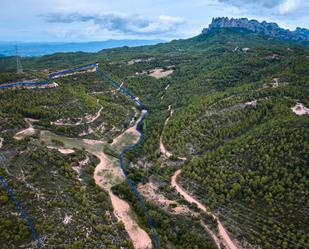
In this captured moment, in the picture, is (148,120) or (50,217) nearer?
(50,217)

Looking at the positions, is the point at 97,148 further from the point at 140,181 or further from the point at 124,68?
the point at 124,68

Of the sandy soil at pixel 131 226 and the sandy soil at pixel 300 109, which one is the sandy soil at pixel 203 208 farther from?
the sandy soil at pixel 300 109

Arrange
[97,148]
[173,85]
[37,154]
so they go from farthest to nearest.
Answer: [173,85], [97,148], [37,154]

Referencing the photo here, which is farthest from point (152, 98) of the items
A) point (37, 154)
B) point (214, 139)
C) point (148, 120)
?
point (37, 154)

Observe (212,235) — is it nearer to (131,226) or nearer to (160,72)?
(131,226)

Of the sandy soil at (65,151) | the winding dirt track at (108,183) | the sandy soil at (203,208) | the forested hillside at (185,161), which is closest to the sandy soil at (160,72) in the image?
the forested hillside at (185,161)

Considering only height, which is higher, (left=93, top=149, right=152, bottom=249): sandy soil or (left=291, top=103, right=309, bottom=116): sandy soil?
(left=291, top=103, right=309, bottom=116): sandy soil

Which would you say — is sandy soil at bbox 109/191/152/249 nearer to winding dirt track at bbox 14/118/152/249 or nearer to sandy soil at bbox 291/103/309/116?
winding dirt track at bbox 14/118/152/249

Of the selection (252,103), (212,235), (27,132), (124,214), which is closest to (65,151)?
(27,132)

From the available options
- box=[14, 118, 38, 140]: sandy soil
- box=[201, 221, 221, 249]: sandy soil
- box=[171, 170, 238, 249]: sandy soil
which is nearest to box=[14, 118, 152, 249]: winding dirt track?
box=[14, 118, 38, 140]: sandy soil
